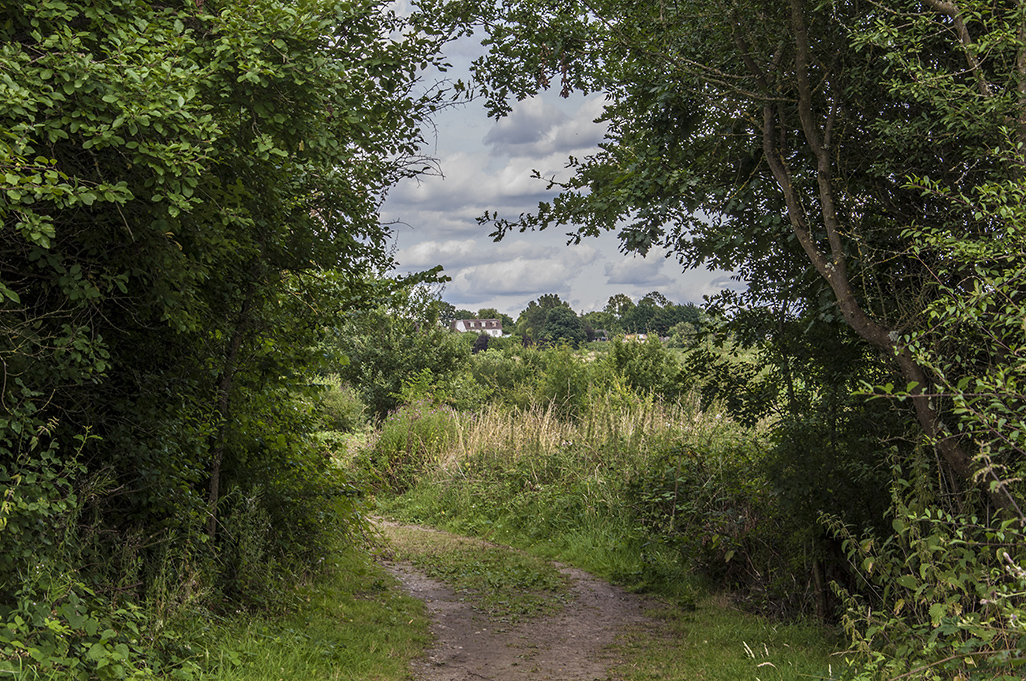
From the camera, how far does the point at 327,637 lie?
5.41m

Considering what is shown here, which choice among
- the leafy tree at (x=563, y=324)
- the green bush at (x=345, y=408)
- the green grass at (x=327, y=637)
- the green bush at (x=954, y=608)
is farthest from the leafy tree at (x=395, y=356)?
the leafy tree at (x=563, y=324)

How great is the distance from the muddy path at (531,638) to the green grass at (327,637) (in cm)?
23

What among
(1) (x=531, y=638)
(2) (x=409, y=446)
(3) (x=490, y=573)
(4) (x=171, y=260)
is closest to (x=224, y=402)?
(4) (x=171, y=260)

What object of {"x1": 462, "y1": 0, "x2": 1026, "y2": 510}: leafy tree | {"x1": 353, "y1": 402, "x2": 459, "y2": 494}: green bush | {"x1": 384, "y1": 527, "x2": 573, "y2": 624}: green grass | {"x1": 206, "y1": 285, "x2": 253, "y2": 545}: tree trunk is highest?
{"x1": 462, "y1": 0, "x2": 1026, "y2": 510}: leafy tree

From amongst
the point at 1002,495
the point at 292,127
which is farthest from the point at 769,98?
the point at 292,127

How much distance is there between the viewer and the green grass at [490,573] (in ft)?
23.7

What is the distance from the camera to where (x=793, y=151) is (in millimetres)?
5652

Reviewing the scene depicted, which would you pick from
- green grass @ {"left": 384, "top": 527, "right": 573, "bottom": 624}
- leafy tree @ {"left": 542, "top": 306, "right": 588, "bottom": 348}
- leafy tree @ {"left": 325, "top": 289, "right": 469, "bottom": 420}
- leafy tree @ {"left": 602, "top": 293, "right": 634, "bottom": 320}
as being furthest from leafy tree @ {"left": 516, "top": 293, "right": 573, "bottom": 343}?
green grass @ {"left": 384, "top": 527, "right": 573, "bottom": 624}

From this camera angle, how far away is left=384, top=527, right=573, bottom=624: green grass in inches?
284

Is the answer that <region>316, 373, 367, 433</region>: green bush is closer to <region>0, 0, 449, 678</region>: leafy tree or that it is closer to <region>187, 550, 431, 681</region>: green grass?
<region>187, 550, 431, 681</region>: green grass

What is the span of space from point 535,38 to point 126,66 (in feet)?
11.8

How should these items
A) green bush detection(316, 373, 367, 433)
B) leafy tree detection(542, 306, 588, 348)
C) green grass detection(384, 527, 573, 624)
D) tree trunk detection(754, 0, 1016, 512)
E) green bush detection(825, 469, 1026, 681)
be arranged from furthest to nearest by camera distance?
leafy tree detection(542, 306, 588, 348), green bush detection(316, 373, 367, 433), green grass detection(384, 527, 573, 624), tree trunk detection(754, 0, 1016, 512), green bush detection(825, 469, 1026, 681)

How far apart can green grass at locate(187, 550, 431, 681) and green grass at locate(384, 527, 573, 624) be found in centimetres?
84

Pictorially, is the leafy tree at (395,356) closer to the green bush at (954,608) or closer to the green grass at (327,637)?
the green grass at (327,637)
